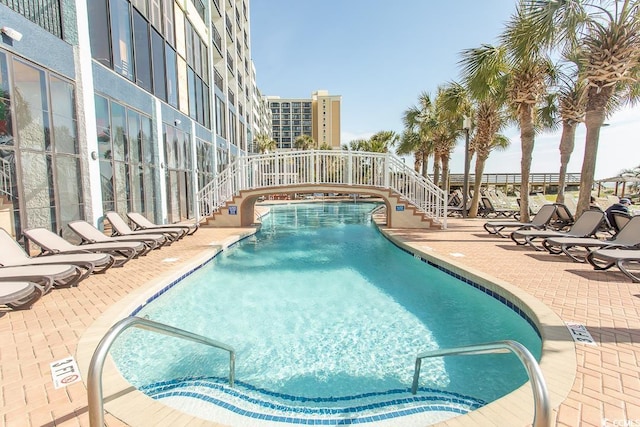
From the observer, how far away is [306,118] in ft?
346

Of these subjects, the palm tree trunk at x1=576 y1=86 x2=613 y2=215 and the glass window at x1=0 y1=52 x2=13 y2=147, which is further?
the palm tree trunk at x1=576 y1=86 x2=613 y2=215

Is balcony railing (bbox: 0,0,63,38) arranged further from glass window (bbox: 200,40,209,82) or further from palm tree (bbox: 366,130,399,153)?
palm tree (bbox: 366,130,399,153)

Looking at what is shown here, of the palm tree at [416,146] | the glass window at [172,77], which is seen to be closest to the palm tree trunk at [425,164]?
the palm tree at [416,146]

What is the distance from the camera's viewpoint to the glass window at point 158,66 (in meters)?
12.1

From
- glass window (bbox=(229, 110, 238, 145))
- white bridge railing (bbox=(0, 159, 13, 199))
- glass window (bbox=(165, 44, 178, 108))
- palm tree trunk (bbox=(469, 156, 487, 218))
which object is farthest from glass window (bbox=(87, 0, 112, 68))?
palm tree trunk (bbox=(469, 156, 487, 218))

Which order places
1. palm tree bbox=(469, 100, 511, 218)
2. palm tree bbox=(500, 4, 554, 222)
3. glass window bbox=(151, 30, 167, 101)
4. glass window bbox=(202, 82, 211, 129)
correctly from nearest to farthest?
palm tree bbox=(500, 4, 554, 222)
glass window bbox=(151, 30, 167, 101)
palm tree bbox=(469, 100, 511, 218)
glass window bbox=(202, 82, 211, 129)

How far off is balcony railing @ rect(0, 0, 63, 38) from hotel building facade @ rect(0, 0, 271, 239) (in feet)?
0.09

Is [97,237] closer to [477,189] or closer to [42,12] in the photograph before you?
[42,12]

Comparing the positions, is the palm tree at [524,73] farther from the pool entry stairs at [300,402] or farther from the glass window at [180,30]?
the glass window at [180,30]

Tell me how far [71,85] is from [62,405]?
28.0ft

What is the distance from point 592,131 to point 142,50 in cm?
1487

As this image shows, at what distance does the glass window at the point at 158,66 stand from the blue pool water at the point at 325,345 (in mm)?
8973

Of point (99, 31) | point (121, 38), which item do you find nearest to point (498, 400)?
point (99, 31)

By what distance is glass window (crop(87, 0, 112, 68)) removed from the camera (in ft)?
28.6
